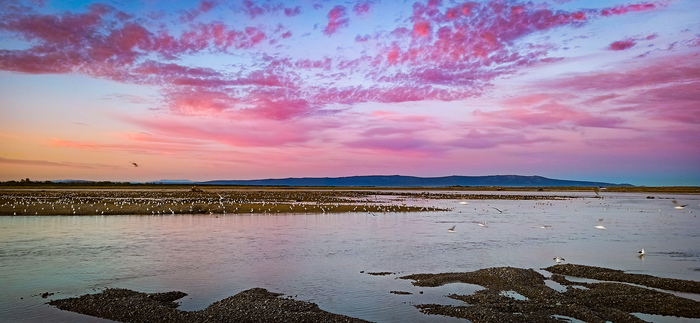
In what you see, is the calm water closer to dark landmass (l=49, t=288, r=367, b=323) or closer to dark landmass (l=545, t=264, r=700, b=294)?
dark landmass (l=49, t=288, r=367, b=323)

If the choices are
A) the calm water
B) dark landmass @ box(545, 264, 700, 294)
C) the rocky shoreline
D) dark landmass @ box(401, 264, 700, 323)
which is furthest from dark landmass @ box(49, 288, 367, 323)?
dark landmass @ box(545, 264, 700, 294)

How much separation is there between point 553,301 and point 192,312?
1091cm

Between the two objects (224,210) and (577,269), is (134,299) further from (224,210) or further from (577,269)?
(224,210)

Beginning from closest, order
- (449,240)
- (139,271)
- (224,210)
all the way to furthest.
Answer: (139,271) → (449,240) → (224,210)

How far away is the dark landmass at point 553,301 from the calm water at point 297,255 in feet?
2.92

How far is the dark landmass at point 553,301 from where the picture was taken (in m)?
13.3

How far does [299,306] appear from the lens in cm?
1409

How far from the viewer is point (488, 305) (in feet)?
47.0

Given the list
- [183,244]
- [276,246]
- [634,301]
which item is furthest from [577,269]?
[183,244]

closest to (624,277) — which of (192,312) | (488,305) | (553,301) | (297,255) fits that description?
(553,301)

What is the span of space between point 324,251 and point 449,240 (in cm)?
906

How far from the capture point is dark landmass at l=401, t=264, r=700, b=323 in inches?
523

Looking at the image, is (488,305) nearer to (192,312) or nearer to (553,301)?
(553,301)

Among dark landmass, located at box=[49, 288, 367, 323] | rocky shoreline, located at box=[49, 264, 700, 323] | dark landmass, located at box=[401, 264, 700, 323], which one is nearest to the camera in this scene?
dark landmass, located at box=[49, 288, 367, 323]
